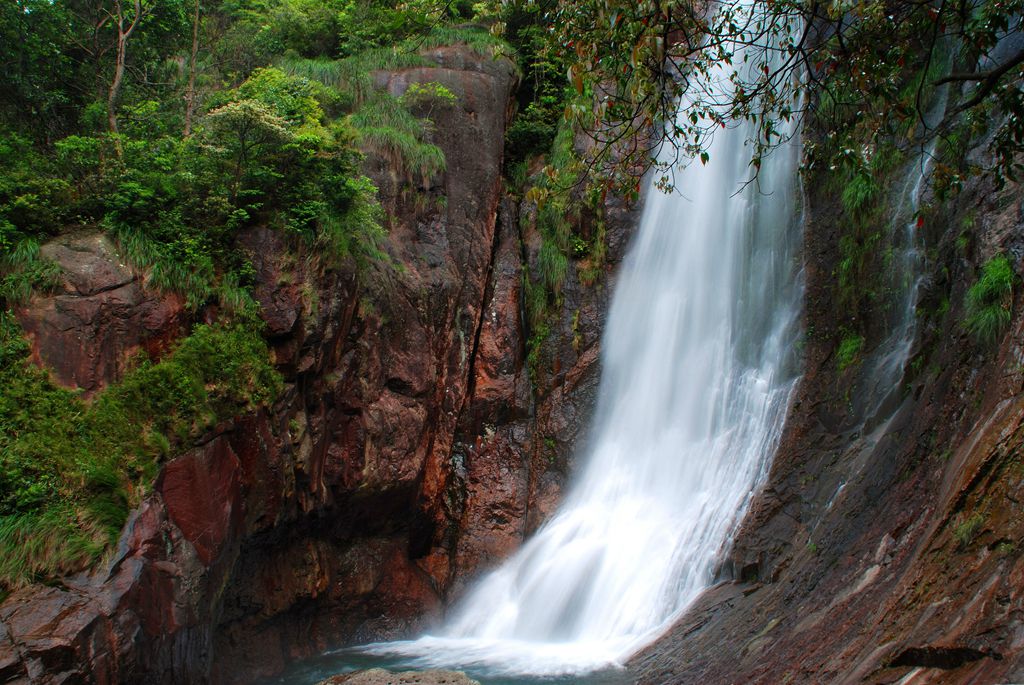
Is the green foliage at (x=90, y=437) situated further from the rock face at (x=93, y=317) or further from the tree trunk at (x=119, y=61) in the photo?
the tree trunk at (x=119, y=61)

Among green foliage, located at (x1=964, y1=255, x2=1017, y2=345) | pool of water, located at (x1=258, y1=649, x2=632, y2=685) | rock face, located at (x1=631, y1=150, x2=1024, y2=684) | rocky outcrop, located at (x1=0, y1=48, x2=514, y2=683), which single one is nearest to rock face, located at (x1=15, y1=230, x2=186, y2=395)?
rocky outcrop, located at (x1=0, y1=48, x2=514, y2=683)

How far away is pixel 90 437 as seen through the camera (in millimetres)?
8305

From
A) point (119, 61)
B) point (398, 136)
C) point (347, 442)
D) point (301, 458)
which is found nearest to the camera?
point (301, 458)

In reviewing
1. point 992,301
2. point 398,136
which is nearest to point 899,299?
point 992,301

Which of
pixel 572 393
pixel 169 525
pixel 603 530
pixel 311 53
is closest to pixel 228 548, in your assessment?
pixel 169 525

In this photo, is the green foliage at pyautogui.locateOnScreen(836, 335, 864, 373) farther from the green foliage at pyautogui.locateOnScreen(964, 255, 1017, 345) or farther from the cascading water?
the green foliage at pyautogui.locateOnScreen(964, 255, 1017, 345)

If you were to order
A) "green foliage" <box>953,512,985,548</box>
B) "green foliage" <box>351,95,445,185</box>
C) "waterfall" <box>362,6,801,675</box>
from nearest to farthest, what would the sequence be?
"green foliage" <box>953,512,985,548</box>
"waterfall" <box>362,6,801,675</box>
"green foliage" <box>351,95,445,185</box>

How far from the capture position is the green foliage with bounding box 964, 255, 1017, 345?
7516 mm

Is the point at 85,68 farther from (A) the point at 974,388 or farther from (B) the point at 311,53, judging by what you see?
(A) the point at 974,388

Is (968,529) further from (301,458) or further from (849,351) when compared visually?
(301,458)

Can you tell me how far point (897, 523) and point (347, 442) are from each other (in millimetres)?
7652

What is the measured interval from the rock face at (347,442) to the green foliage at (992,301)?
7.26 metres

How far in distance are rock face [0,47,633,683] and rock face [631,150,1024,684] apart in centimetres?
457

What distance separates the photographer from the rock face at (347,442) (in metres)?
8.13
